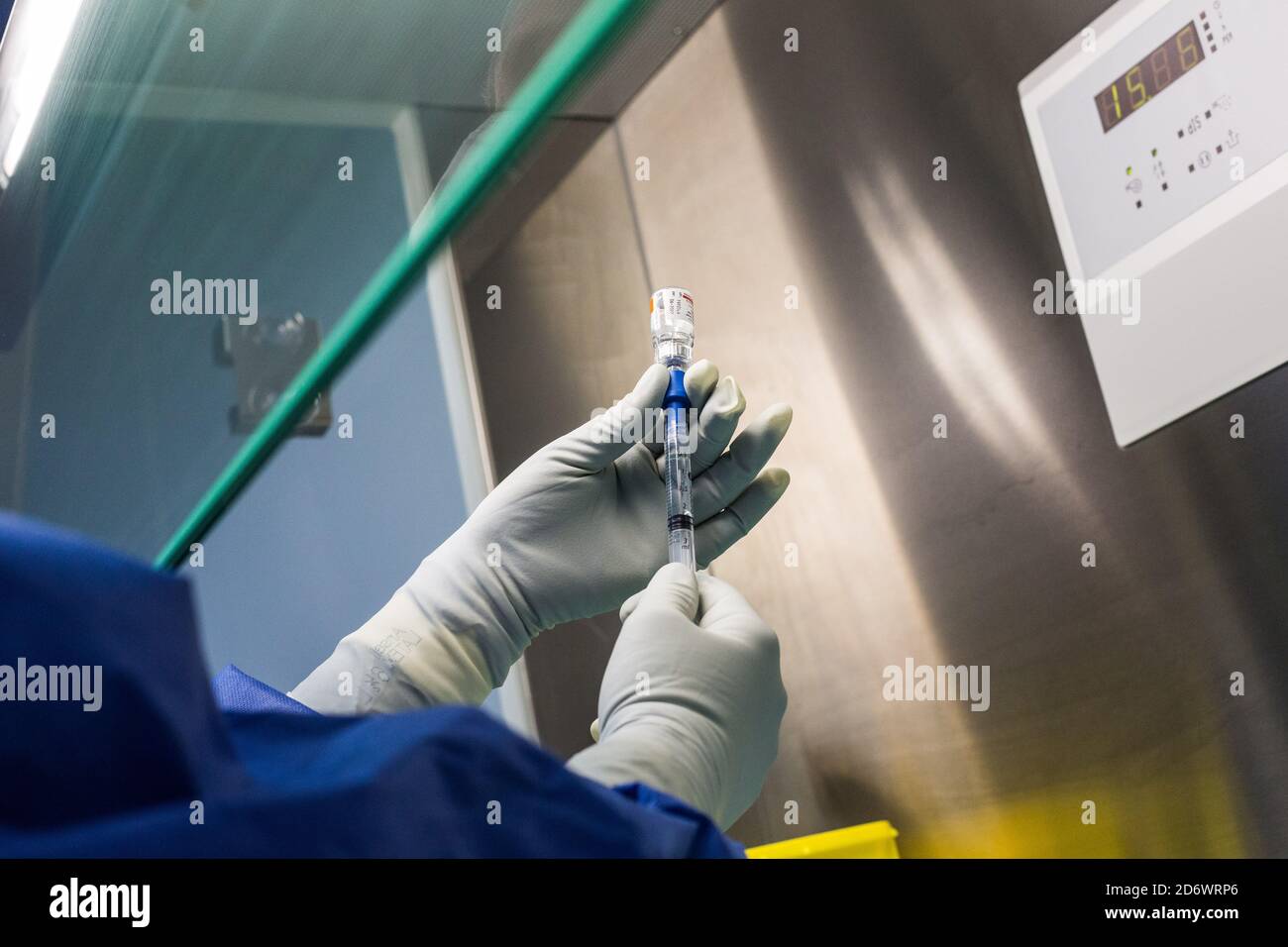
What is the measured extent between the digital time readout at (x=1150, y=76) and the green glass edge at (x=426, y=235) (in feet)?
1.79

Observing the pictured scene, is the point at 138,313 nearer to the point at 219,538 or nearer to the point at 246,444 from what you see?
the point at 246,444

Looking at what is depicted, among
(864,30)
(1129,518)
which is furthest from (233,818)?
(864,30)

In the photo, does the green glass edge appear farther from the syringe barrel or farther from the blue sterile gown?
the blue sterile gown

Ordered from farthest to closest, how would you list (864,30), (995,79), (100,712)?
(864,30)
(995,79)
(100,712)

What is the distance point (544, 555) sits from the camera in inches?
38.6

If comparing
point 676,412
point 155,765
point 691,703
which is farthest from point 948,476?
point 155,765

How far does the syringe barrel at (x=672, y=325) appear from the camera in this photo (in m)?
0.90

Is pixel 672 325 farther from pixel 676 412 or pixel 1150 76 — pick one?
pixel 1150 76

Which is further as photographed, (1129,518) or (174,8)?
(1129,518)

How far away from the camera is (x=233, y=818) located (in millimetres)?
395

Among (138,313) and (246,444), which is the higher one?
(138,313)

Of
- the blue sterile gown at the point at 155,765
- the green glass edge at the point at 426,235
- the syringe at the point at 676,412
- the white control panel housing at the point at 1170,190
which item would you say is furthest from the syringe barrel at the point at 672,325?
the blue sterile gown at the point at 155,765
